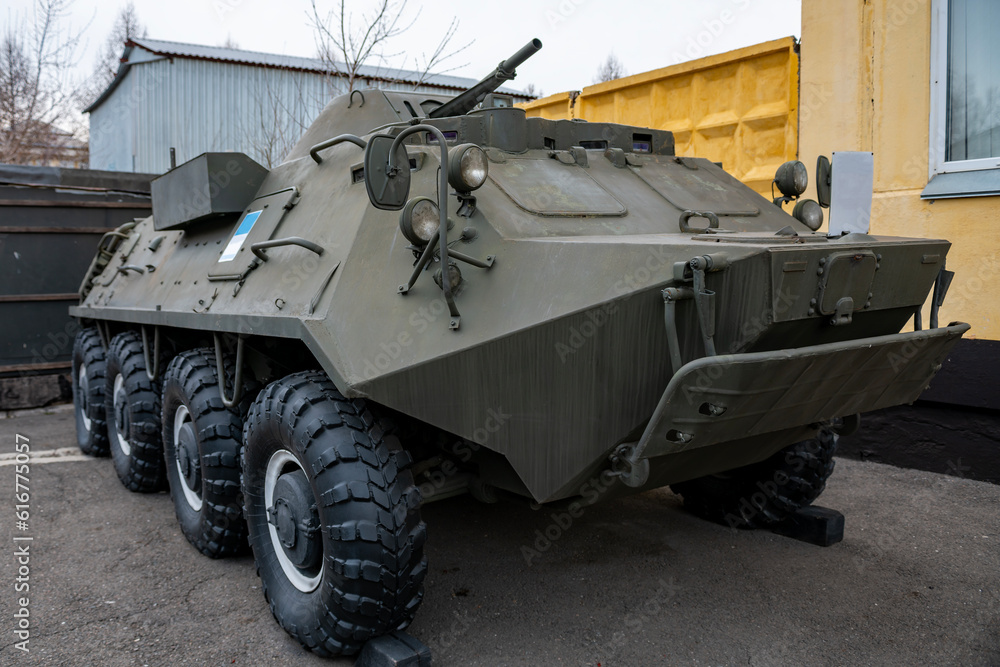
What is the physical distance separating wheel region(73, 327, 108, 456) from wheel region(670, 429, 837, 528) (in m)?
4.17

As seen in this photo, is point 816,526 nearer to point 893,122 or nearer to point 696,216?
point 696,216

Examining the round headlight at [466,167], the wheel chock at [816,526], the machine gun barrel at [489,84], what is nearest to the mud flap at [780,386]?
the round headlight at [466,167]

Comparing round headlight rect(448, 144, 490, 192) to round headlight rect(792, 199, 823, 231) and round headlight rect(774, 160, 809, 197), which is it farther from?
round headlight rect(792, 199, 823, 231)

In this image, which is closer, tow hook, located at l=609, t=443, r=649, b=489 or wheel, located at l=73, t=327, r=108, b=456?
tow hook, located at l=609, t=443, r=649, b=489

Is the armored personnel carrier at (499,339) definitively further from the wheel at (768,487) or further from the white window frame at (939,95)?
the white window frame at (939,95)

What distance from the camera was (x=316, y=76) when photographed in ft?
48.6

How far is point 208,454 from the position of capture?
3.79m

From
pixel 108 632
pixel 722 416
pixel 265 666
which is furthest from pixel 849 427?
pixel 108 632

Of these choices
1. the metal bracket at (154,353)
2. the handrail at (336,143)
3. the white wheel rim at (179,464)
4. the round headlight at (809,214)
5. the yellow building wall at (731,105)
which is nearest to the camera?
the handrail at (336,143)

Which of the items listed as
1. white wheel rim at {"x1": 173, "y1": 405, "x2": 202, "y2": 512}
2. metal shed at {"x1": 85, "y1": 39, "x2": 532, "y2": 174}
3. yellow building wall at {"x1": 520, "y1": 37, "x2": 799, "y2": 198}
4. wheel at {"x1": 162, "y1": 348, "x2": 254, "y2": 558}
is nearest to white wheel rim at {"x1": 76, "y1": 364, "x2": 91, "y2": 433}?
white wheel rim at {"x1": 173, "y1": 405, "x2": 202, "y2": 512}

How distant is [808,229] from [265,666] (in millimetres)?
2878

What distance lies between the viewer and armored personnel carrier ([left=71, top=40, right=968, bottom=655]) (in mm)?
2365

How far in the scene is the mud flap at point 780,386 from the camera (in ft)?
7.35

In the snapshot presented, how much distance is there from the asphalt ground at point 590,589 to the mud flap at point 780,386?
95 centimetres
